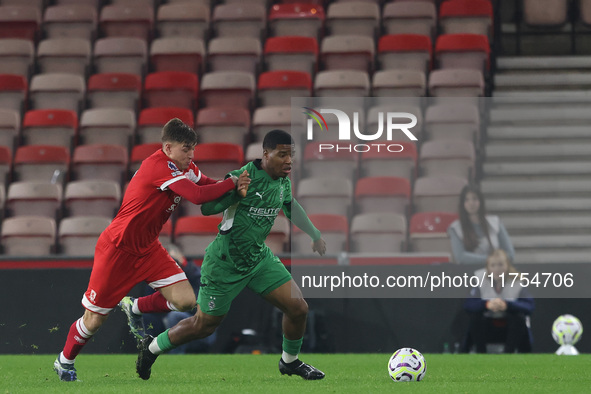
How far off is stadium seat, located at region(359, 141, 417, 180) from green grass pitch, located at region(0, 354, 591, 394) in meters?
2.99

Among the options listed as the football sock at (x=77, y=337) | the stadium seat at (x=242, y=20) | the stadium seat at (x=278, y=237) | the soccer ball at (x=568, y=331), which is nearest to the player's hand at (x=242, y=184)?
the football sock at (x=77, y=337)

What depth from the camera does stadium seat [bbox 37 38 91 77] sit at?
14117mm

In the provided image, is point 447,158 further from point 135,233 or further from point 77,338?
point 77,338

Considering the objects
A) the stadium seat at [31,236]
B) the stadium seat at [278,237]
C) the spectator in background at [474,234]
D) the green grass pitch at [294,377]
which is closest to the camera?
the green grass pitch at [294,377]

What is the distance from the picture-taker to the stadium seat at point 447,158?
1132 centimetres

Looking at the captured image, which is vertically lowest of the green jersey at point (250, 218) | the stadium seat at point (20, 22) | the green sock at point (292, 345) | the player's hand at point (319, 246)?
the green sock at point (292, 345)

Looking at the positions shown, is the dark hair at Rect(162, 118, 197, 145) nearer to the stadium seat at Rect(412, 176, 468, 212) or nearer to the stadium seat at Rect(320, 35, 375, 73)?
the stadium seat at Rect(412, 176, 468, 212)

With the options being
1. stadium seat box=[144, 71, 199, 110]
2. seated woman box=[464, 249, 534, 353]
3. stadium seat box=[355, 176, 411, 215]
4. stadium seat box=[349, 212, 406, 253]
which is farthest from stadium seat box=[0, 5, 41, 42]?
seated woman box=[464, 249, 534, 353]

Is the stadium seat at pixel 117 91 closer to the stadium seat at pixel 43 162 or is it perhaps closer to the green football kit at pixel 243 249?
the stadium seat at pixel 43 162

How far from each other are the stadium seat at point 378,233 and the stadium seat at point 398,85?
7.53ft

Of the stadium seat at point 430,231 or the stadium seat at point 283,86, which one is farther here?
the stadium seat at point 283,86

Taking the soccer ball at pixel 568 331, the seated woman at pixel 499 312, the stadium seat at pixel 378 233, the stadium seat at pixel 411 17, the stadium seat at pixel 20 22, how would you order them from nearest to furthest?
1. the soccer ball at pixel 568 331
2. the seated woman at pixel 499 312
3. the stadium seat at pixel 378 233
4. the stadium seat at pixel 411 17
5. the stadium seat at pixel 20 22

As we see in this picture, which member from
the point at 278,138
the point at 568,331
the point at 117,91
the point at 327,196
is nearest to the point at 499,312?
the point at 568,331

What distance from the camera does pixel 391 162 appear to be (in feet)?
37.8
